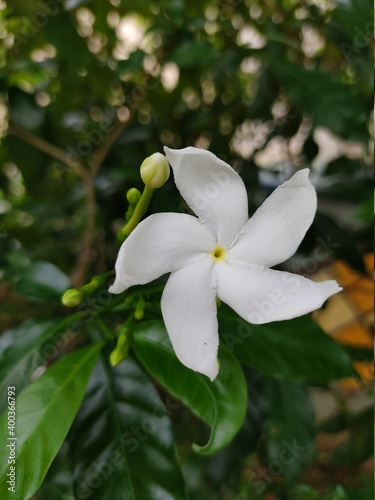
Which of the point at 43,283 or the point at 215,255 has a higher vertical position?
the point at 215,255

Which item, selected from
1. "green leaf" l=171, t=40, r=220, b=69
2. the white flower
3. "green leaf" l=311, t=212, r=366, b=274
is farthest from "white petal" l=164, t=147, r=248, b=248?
"green leaf" l=311, t=212, r=366, b=274

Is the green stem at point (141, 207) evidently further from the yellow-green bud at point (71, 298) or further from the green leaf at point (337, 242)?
the green leaf at point (337, 242)

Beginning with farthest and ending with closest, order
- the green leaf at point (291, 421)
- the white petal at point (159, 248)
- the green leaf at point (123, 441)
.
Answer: the green leaf at point (291, 421) → the green leaf at point (123, 441) → the white petal at point (159, 248)

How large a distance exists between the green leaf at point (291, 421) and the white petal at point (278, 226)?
1.93ft

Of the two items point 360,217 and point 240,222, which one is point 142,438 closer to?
point 240,222

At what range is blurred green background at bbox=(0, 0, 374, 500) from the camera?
0.90 metres

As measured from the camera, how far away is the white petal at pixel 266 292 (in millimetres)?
438

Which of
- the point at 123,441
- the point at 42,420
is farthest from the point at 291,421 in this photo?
the point at 42,420

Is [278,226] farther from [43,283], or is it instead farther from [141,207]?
[43,283]

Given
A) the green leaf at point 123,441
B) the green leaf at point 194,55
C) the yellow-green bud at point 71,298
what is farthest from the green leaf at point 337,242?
the yellow-green bud at point 71,298

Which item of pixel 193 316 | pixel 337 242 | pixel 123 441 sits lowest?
pixel 337 242

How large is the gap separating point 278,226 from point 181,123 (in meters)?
0.81

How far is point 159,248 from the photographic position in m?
0.45

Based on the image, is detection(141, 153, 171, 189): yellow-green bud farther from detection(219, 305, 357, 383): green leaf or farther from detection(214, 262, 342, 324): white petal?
detection(219, 305, 357, 383): green leaf
